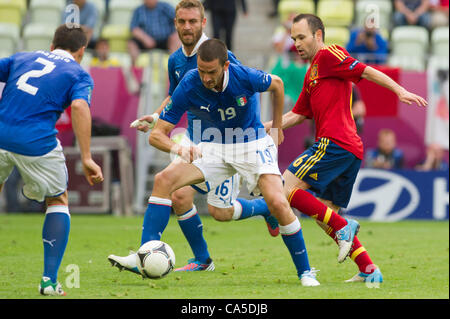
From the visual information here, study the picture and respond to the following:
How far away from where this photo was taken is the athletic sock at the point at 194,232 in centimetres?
775

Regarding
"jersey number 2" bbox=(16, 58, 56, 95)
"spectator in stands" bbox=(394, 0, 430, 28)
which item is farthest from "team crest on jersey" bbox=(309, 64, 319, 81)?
"spectator in stands" bbox=(394, 0, 430, 28)

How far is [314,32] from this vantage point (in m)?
7.07

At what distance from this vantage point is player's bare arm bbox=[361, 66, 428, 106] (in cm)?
646

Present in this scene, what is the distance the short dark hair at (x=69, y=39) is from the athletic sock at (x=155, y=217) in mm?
1426

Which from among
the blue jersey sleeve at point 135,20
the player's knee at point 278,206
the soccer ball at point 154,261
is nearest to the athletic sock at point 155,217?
the soccer ball at point 154,261

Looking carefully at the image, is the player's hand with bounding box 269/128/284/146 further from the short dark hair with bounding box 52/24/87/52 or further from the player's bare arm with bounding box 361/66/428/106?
the short dark hair with bounding box 52/24/87/52

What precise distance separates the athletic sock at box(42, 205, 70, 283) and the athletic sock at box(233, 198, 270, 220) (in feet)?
8.04

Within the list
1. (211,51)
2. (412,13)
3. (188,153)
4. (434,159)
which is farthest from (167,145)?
(412,13)

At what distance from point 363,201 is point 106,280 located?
295 inches

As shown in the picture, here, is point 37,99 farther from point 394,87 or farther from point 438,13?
point 438,13

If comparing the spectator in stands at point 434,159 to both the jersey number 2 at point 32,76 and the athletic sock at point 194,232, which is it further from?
the jersey number 2 at point 32,76

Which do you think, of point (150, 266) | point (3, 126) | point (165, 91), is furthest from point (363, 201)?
point (3, 126)

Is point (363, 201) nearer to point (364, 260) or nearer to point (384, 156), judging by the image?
point (384, 156)

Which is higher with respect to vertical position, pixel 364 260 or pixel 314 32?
pixel 314 32
